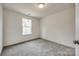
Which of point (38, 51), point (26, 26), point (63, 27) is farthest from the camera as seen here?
point (26, 26)

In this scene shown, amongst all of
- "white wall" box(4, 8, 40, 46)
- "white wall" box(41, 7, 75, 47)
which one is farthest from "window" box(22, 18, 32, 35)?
"white wall" box(41, 7, 75, 47)

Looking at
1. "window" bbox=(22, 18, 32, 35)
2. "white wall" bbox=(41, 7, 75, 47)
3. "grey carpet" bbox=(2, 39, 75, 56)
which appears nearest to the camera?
"grey carpet" bbox=(2, 39, 75, 56)

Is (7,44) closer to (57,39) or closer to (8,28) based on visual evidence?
(8,28)

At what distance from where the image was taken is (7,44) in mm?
3121

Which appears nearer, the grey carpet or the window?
the grey carpet

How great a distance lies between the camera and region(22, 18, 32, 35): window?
4312 millimetres

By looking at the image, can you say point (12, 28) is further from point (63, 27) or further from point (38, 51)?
point (63, 27)

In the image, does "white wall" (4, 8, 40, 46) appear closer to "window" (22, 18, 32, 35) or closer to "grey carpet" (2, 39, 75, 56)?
"window" (22, 18, 32, 35)

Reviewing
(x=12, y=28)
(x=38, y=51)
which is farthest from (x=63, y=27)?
(x=12, y=28)

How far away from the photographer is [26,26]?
458 cm

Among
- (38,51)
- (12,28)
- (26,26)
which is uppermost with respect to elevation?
(26,26)

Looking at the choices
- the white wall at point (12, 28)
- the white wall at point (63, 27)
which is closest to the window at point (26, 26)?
the white wall at point (12, 28)

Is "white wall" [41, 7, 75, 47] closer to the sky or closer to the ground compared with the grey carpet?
closer to the sky

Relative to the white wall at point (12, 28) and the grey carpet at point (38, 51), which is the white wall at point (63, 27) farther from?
the white wall at point (12, 28)
